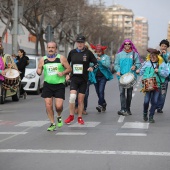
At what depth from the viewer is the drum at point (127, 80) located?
1380 centimetres

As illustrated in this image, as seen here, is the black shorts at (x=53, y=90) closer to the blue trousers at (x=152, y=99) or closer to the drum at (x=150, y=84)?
the drum at (x=150, y=84)

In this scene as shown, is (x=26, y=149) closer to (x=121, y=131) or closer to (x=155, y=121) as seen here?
(x=121, y=131)

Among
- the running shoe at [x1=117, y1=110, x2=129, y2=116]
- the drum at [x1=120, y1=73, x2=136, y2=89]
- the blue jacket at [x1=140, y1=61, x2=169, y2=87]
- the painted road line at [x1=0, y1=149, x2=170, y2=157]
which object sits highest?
the blue jacket at [x1=140, y1=61, x2=169, y2=87]

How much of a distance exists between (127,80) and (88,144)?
484cm

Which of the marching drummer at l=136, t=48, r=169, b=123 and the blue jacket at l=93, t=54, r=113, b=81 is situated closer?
the marching drummer at l=136, t=48, r=169, b=123

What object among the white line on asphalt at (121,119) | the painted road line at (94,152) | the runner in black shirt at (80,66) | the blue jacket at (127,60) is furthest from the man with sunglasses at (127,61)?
the painted road line at (94,152)

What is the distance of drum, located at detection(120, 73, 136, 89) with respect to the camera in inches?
543

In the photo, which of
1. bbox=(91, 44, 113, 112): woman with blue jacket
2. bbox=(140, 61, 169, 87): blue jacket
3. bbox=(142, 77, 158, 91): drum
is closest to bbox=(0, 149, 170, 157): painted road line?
bbox=(142, 77, 158, 91): drum

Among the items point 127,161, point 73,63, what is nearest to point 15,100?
point 73,63

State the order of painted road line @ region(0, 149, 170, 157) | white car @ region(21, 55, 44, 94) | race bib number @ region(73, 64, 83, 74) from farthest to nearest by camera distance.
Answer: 1. white car @ region(21, 55, 44, 94)
2. race bib number @ region(73, 64, 83, 74)
3. painted road line @ region(0, 149, 170, 157)

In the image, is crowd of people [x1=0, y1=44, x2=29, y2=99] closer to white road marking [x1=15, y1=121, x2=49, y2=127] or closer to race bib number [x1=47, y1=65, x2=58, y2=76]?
white road marking [x1=15, y1=121, x2=49, y2=127]

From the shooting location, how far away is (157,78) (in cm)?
1295

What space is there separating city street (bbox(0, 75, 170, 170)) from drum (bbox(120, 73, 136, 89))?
794 mm

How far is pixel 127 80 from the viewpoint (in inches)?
544
